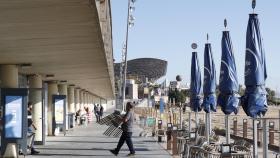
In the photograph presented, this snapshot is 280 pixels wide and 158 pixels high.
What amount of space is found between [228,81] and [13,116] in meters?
5.74

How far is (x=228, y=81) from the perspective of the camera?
1323 centimetres

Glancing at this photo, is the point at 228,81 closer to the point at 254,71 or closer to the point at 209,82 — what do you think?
the point at 254,71

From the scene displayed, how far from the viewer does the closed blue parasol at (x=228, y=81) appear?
13227mm

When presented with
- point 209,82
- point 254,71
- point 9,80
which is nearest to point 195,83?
point 209,82

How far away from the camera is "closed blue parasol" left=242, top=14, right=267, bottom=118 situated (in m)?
10.8

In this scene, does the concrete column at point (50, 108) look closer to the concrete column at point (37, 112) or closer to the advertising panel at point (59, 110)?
the advertising panel at point (59, 110)

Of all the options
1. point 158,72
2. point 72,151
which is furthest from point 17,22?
point 158,72

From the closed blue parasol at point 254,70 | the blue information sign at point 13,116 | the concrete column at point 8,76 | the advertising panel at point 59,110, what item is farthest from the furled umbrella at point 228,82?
the advertising panel at point 59,110

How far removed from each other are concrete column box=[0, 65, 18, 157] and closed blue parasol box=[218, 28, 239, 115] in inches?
221

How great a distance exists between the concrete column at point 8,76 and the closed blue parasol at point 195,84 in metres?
5.39

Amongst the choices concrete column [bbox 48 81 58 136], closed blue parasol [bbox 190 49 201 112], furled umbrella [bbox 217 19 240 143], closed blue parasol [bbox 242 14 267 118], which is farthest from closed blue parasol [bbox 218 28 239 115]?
concrete column [bbox 48 81 58 136]

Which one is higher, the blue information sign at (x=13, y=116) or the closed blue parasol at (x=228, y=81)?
the closed blue parasol at (x=228, y=81)

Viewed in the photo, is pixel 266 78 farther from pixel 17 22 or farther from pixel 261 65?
pixel 17 22

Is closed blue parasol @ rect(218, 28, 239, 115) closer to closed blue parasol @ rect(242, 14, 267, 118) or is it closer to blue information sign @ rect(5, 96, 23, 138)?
closed blue parasol @ rect(242, 14, 267, 118)
